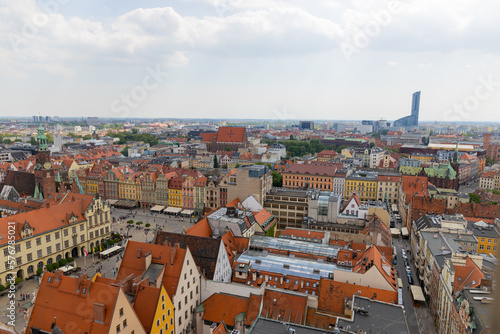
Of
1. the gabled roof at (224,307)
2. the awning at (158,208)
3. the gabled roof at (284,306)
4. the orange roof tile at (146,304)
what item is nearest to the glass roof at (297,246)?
the gabled roof at (284,306)

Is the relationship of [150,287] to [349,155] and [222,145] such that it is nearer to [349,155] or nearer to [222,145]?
[349,155]

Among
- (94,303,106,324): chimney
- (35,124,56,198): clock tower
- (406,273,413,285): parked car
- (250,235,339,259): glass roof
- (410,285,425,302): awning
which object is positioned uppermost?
(35,124,56,198): clock tower

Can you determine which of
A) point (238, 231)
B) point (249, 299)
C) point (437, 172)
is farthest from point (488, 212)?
point (249, 299)

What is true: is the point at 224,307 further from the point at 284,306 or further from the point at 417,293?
the point at 417,293

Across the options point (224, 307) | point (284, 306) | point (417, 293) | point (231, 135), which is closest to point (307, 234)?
point (417, 293)

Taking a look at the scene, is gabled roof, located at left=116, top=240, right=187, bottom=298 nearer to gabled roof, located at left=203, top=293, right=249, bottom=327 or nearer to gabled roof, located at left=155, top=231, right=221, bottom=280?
gabled roof, located at left=155, top=231, right=221, bottom=280

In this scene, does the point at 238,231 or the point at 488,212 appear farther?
the point at 488,212

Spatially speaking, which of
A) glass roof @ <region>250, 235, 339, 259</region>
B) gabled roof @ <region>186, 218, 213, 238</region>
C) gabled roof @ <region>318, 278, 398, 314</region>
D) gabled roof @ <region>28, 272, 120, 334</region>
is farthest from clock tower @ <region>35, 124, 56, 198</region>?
gabled roof @ <region>318, 278, 398, 314</region>
